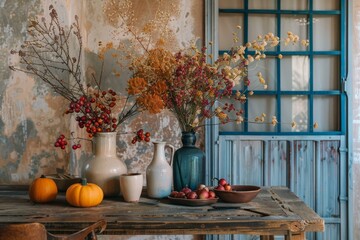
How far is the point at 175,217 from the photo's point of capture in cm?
231

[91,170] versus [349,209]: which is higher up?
[91,170]

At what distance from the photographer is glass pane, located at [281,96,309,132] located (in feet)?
13.3

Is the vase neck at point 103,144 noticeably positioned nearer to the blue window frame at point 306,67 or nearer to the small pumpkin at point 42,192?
the small pumpkin at point 42,192

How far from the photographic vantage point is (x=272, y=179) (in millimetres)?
4004

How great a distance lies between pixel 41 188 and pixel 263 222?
3.68 feet

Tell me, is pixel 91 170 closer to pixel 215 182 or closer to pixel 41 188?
pixel 41 188

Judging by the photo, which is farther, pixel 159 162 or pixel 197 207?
pixel 159 162

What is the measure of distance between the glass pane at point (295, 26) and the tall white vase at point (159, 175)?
5.76 feet

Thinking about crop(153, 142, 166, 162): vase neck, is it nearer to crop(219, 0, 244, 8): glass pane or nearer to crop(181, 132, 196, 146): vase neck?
crop(181, 132, 196, 146): vase neck

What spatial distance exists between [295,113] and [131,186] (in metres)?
1.87

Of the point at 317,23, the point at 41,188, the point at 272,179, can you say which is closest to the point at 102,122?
the point at 41,188

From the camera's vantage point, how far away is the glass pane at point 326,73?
159 inches

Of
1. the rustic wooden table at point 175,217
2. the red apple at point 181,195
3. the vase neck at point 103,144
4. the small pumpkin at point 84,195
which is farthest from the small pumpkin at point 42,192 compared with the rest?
the red apple at point 181,195

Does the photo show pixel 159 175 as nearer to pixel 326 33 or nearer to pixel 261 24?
pixel 261 24
